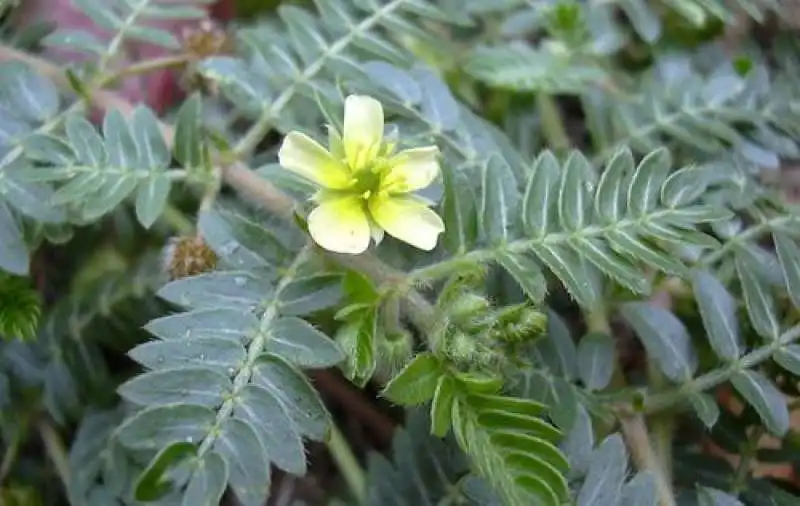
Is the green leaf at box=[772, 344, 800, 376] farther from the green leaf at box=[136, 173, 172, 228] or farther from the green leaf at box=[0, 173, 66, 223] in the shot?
the green leaf at box=[0, 173, 66, 223]

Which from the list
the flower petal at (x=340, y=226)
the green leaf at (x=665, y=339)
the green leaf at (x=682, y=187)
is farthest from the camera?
the green leaf at (x=665, y=339)

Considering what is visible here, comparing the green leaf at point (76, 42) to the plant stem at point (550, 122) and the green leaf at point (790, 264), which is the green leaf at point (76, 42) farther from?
the green leaf at point (790, 264)

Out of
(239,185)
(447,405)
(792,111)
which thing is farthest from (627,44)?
(447,405)

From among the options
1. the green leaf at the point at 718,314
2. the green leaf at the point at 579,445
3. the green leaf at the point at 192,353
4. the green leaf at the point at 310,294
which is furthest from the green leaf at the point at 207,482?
the green leaf at the point at 718,314

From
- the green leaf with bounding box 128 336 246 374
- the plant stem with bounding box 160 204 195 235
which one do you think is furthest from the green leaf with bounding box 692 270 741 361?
the plant stem with bounding box 160 204 195 235

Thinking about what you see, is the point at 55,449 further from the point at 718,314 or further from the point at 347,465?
the point at 718,314

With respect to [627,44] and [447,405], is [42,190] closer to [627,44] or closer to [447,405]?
[447,405]
